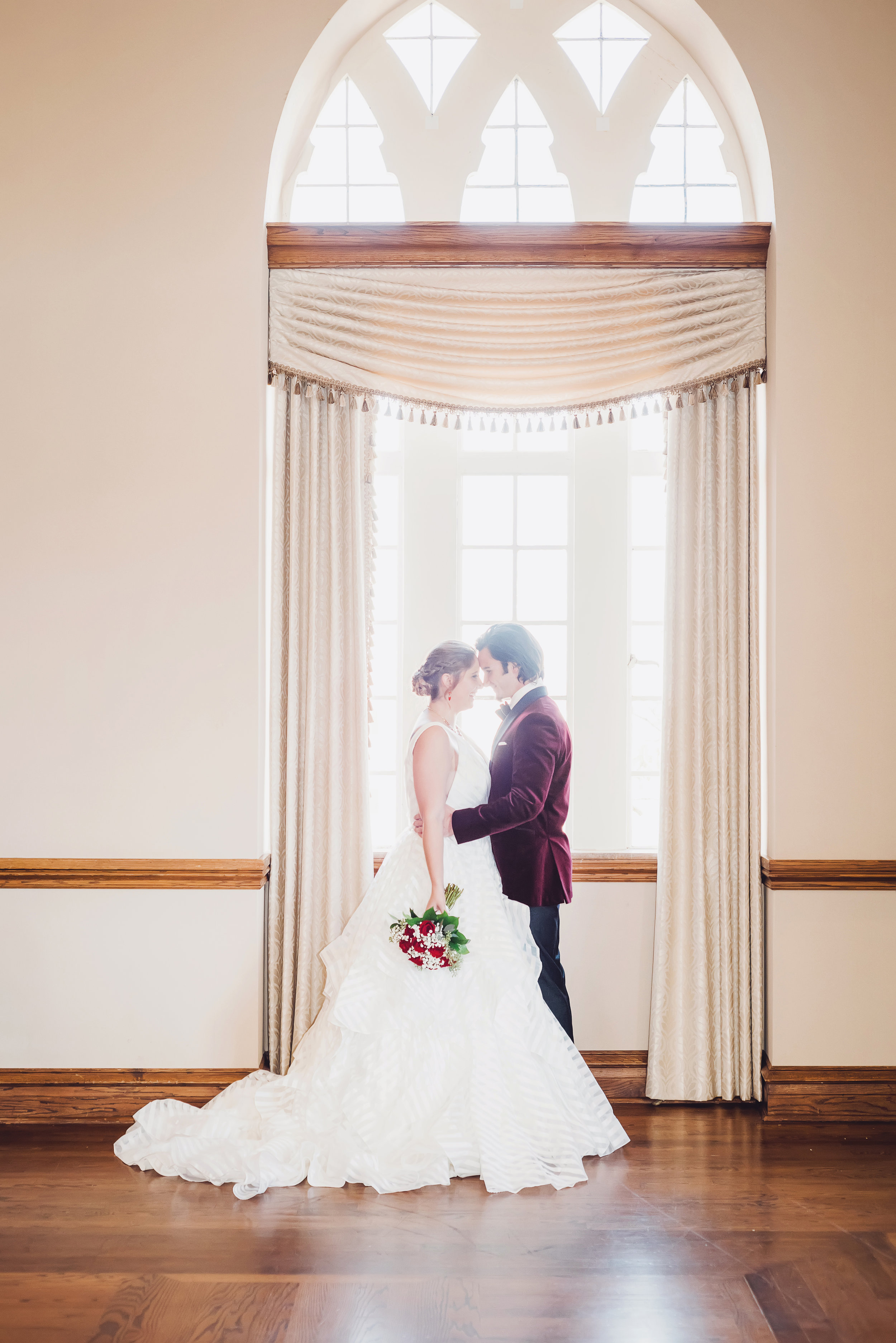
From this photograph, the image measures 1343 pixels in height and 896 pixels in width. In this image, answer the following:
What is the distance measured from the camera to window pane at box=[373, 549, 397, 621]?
3736 millimetres

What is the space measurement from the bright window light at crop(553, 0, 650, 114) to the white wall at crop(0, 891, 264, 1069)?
337cm

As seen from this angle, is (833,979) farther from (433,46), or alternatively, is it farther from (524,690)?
(433,46)

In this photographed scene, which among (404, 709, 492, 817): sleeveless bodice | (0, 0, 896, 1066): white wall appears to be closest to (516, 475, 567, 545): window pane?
(0, 0, 896, 1066): white wall

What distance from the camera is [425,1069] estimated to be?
281 cm

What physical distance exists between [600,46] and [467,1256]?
419cm

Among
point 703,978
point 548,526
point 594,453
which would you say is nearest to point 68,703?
point 548,526

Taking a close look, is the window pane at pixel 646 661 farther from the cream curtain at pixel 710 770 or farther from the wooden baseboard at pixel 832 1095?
the wooden baseboard at pixel 832 1095

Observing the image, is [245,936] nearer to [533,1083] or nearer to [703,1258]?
[533,1083]

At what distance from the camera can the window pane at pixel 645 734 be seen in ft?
12.2

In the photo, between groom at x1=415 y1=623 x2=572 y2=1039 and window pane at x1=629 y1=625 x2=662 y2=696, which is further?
window pane at x1=629 y1=625 x2=662 y2=696

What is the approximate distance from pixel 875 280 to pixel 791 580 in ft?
3.63

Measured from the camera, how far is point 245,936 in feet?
10.8

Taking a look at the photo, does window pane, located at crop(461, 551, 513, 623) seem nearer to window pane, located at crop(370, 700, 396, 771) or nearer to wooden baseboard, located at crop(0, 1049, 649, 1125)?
window pane, located at crop(370, 700, 396, 771)

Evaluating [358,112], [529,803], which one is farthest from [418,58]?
[529,803]
